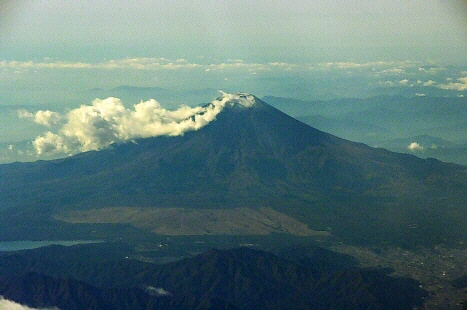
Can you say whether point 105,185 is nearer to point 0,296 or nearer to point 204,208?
point 204,208

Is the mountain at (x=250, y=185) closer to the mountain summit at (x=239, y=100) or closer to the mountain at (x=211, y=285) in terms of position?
the mountain summit at (x=239, y=100)

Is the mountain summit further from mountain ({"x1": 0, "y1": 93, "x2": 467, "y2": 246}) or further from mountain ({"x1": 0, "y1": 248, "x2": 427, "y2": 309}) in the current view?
mountain ({"x1": 0, "y1": 248, "x2": 427, "y2": 309})

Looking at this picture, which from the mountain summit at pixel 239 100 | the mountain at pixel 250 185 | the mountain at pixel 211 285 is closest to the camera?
the mountain at pixel 211 285

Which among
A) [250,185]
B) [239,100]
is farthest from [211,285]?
[239,100]

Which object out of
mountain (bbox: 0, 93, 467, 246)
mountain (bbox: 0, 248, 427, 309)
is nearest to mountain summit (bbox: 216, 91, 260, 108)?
mountain (bbox: 0, 93, 467, 246)

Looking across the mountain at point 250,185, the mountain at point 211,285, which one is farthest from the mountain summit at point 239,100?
the mountain at point 211,285

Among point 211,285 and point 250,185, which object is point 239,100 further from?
point 211,285
